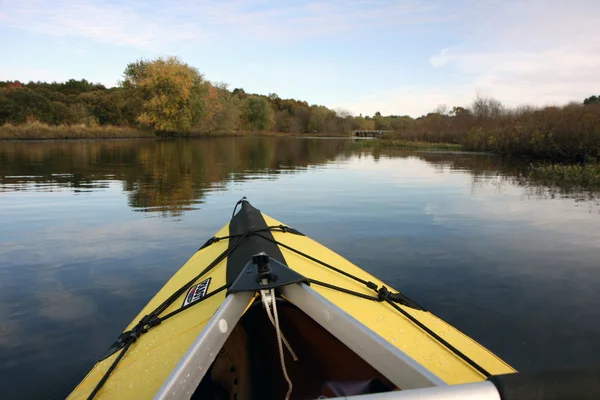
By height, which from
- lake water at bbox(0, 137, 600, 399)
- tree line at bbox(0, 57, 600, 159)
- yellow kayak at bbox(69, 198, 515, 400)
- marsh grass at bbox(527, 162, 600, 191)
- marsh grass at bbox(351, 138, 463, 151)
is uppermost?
tree line at bbox(0, 57, 600, 159)

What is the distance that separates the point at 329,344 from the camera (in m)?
2.54

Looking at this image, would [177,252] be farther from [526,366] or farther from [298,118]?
[298,118]

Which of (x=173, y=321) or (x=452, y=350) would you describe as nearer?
(x=452, y=350)

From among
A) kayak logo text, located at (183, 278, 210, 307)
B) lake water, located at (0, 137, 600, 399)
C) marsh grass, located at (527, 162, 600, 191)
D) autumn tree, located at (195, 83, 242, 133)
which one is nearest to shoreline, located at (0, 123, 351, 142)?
autumn tree, located at (195, 83, 242, 133)

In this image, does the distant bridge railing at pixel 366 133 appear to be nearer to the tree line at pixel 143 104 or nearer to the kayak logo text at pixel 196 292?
A: the tree line at pixel 143 104

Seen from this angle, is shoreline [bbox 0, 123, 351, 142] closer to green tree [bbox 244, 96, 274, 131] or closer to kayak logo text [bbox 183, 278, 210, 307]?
green tree [bbox 244, 96, 274, 131]

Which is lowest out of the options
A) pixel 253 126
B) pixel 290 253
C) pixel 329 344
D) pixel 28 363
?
pixel 28 363

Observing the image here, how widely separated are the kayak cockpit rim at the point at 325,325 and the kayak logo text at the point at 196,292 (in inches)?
36.0

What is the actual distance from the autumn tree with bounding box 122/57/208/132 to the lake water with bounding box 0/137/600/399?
4117 cm

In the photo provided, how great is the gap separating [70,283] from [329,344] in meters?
3.79

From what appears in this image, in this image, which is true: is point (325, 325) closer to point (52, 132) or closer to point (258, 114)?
point (52, 132)

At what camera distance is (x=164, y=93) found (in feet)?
167

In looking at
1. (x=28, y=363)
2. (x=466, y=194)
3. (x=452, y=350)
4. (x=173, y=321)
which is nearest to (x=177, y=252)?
(x=28, y=363)

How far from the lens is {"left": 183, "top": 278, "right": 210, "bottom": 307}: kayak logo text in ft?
8.82
